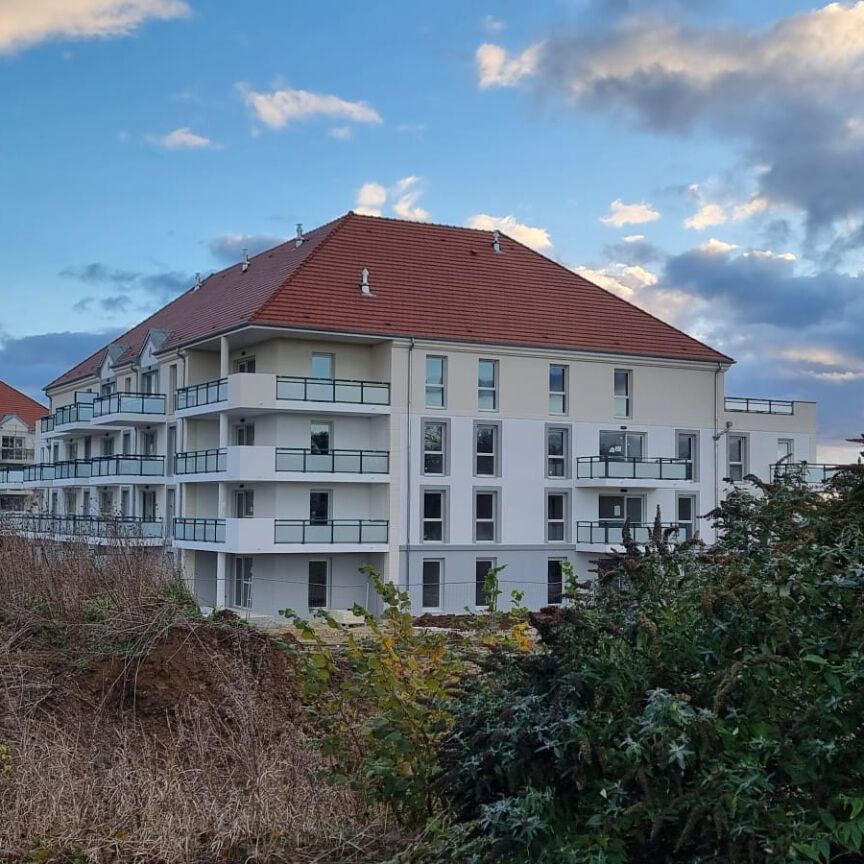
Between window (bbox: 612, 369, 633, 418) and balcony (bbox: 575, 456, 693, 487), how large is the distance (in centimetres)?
192

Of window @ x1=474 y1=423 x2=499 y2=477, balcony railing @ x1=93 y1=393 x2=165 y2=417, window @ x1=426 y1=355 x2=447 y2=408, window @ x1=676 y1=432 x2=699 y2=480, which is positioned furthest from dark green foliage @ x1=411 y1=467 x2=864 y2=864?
balcony railing @ x1=93 y1=393 x2=165 y2=417

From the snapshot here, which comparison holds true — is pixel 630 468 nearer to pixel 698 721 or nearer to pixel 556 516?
pixel 556 516

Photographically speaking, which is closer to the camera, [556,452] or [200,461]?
[200,461]

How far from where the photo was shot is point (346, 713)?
23.6ft

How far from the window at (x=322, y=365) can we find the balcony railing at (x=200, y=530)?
226 inches

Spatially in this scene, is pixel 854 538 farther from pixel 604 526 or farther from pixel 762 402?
pixel 762 402

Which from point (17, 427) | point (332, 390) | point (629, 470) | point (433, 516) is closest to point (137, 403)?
point (332, 390)

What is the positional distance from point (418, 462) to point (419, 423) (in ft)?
4.23

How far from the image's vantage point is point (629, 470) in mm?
37438

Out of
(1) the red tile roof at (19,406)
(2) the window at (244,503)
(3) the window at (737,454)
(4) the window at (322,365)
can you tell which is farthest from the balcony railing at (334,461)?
(1) the red tile roof at (19,406)

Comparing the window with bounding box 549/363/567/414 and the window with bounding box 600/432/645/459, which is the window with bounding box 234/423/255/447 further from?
the window with bounding box 600/432/645/459

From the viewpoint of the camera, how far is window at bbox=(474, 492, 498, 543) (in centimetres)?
3628

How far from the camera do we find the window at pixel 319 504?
35.0m

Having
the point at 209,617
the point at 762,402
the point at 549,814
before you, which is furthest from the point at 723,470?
the point at 549,814
